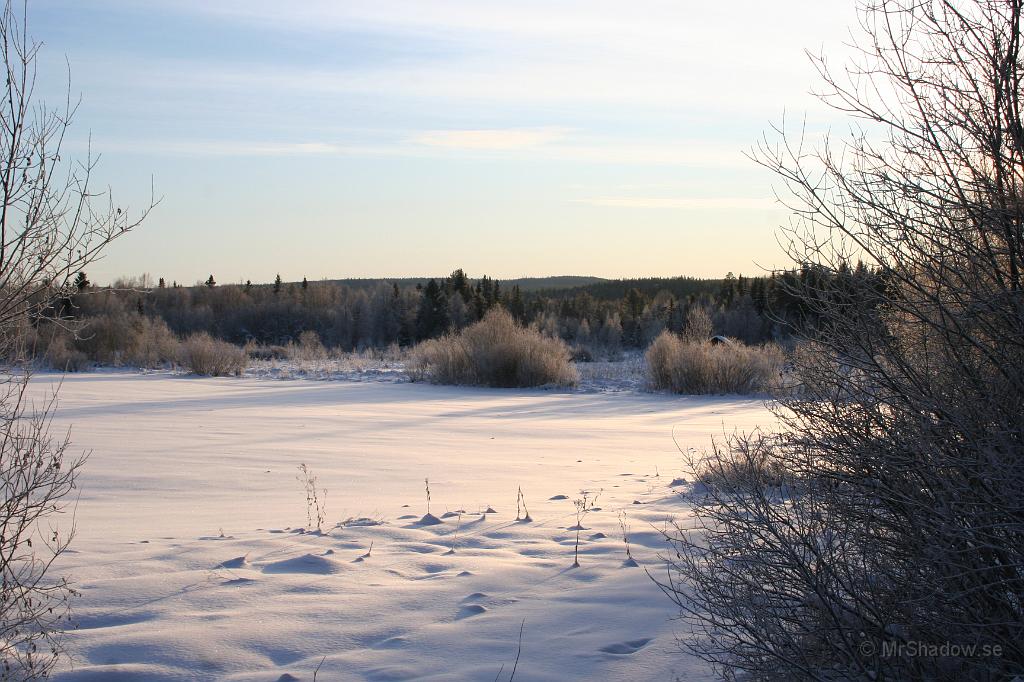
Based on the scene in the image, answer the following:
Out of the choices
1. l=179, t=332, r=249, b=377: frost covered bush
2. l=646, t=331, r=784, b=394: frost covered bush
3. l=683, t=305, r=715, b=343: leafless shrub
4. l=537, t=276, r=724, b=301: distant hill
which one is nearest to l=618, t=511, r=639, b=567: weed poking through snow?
l=646, t=331, r=784, b=394: frost covered bush

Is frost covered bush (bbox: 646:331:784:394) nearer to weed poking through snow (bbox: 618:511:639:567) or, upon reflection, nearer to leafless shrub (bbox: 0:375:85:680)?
weed poking through snow (bbox: 618:511:639:567)

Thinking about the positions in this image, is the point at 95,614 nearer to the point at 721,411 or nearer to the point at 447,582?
the point at 447,582

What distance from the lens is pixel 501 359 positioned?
24.1 metres

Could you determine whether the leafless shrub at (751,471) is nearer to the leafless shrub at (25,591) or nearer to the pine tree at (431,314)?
the leafless shrub at (25,591)

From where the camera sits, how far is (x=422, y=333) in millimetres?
52188

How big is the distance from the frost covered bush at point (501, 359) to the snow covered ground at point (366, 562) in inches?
448

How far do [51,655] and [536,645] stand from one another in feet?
6.94

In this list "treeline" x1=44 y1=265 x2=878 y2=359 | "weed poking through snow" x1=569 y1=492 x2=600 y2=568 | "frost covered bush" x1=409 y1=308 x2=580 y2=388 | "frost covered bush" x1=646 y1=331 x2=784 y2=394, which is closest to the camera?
"weed poking through snow" x1=569 y1=492 x2=600 y2=568

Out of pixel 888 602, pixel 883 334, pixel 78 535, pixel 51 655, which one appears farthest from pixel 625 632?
pixel 78 535

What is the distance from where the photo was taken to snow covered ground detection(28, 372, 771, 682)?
363 centimetres

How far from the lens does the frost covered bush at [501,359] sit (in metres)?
24.0

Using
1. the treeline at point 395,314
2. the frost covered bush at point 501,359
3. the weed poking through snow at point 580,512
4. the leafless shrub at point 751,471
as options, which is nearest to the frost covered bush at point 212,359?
the frost covered bush at point 501,359

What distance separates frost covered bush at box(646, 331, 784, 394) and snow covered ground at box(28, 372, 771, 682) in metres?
10.2

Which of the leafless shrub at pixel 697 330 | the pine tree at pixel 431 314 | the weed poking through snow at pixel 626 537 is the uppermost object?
the pine tree at pixel 431 314
